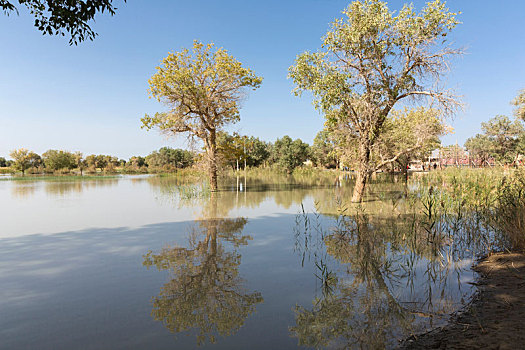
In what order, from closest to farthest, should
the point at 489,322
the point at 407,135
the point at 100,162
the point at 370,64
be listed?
the point at 489,322 → the point at 370,64 → the point at 407,135 → the point at 100,162

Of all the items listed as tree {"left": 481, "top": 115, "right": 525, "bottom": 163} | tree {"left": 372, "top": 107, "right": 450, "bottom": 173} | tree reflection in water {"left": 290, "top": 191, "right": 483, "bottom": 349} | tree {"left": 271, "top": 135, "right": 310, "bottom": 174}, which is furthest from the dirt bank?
tree {"left": 481, "top": 115, "right": 525, "bottom": 163}

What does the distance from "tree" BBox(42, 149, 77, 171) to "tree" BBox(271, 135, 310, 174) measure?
49930 mm

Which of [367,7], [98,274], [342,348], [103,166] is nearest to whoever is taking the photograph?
[342,348]

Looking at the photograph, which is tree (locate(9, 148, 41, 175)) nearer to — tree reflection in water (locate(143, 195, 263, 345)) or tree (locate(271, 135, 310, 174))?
tree (locate(271, 135, 310, 174))

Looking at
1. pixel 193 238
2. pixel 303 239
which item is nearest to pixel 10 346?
pixel 193 238

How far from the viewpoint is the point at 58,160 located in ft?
223

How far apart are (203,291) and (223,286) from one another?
423mm

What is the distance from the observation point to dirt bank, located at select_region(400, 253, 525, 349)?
3.38 metres

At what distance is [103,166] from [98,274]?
3457 inches

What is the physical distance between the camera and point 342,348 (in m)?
3.61

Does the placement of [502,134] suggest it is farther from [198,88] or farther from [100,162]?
[100,162]

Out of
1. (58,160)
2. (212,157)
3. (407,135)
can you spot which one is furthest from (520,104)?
(58,160)

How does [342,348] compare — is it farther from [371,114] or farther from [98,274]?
[371,114]

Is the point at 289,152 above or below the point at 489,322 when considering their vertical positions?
above
